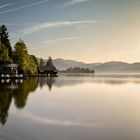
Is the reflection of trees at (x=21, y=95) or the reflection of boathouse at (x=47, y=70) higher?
the reflection of boathouse at (x=47, y=70)

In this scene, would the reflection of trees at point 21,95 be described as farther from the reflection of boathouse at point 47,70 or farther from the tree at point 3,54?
the reflection of boathouse at point 47,70

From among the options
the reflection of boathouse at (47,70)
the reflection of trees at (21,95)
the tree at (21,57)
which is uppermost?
the tree at (21,57)

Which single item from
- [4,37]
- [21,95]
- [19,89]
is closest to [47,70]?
[4,37]

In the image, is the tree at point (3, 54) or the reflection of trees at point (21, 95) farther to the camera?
the tree at point (3, 54)

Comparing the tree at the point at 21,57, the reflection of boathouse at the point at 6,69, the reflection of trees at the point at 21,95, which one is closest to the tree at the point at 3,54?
the reflection of boathouse at the point at 6,69

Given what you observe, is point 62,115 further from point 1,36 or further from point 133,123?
point 1,36

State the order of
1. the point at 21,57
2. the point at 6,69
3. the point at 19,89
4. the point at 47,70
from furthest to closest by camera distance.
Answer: the point at 47,70
the point at 21,57
the point at 6,69
the point at 19,89

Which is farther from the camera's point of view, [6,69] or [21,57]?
[21,57]

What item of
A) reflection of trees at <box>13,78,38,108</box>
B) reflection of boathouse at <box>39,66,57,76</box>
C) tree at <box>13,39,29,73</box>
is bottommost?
reflection of trees at <box>13,78,38,108</box>

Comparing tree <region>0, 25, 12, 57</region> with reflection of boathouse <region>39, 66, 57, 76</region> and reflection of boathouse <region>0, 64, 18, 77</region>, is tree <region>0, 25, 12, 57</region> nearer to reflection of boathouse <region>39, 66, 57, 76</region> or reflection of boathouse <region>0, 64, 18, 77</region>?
reflection of boathouse <region>0, 64, 18, 77</region>

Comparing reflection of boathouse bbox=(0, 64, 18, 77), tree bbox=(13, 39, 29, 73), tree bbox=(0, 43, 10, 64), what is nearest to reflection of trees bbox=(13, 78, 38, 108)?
reflection of boathouse bbox=(0, 64, 18, 77)

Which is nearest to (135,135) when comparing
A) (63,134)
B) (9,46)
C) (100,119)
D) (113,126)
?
(113,126)

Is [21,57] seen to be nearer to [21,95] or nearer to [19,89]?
[19,89]

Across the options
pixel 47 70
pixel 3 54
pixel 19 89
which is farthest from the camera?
pixel 47 70
